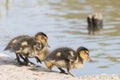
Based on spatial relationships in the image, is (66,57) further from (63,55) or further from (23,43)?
(23,43)

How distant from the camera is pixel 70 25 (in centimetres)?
1459

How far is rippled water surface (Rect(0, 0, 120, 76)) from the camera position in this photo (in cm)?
1009

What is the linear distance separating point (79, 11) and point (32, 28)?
4106 millimetres

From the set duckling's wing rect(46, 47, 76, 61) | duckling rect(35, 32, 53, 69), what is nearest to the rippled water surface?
duckling rect(35, 32, 53, 69)

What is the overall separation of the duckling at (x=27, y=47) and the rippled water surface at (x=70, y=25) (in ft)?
4.26

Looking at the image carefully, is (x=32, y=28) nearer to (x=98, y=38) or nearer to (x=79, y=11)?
(x=98, y=38)

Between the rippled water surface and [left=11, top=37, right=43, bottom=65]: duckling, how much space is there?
4.26 ft

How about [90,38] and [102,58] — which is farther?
[90,38]

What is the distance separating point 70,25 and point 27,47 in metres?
7.00

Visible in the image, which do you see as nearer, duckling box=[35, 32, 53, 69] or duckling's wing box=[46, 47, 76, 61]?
duckling's wing box=[46, 47, 76, 61]

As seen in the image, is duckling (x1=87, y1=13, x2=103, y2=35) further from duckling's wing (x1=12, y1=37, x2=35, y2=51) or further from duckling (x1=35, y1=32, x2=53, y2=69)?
duckling's wing (x1=12, y1=37, x2=35, y2=51)

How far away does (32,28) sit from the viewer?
44.9 feet

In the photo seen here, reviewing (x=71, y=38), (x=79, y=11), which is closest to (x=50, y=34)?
(x=71, y=38)

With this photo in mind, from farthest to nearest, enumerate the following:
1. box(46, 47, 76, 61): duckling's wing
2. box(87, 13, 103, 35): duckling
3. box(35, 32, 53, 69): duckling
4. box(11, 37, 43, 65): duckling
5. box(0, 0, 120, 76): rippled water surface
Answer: box(87, 13, 103, 35): duckling → box(0, 0, 120, 76): rippled water surface → box(35, 32, 53, 69): duckling → box(11, 37, 43, 65): duckling → box(46, 47, 76, 61): duckling's wing
